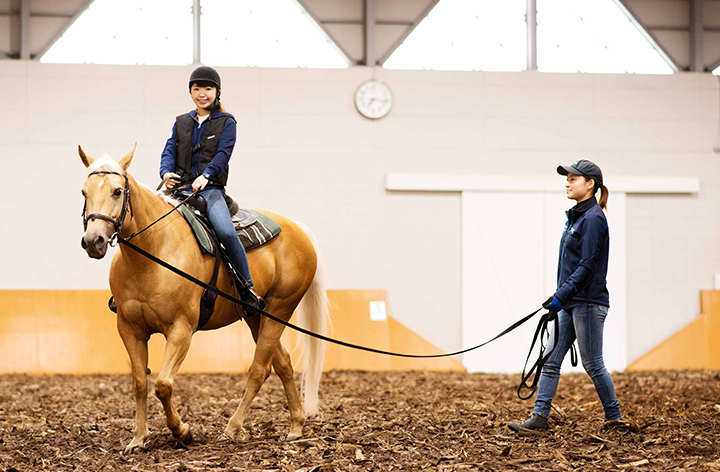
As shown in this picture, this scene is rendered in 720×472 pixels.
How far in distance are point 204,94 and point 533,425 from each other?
2.93 meters

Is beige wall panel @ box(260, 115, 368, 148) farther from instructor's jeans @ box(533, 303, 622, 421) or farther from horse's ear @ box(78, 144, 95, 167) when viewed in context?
horse's ear @ box(78, 144, 95, 167)

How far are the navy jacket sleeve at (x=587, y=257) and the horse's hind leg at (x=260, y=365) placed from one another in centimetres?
181

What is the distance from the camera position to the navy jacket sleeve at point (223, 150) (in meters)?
4.46

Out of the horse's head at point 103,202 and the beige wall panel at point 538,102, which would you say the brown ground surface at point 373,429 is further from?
the beige wall panel at point 538,102

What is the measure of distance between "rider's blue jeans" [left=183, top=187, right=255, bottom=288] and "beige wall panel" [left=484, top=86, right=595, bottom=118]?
640 cm

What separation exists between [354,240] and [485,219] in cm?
177

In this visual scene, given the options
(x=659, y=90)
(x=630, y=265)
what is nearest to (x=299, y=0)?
(x=659, y=90)

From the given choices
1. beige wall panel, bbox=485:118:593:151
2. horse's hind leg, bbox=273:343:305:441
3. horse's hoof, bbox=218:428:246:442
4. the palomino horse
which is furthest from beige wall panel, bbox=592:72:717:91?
horse's hoof, bbox=218:428:246:442

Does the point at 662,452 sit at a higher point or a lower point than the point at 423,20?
lower

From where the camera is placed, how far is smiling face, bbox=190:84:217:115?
4.58m

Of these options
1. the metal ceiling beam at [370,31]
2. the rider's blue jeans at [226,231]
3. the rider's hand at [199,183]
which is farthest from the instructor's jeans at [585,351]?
the metal ceiling beam at [370,31]

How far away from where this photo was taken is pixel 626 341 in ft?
33.2

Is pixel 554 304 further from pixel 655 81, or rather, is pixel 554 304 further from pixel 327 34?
pixel 655 81

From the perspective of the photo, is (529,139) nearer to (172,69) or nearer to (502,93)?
(502,93)
